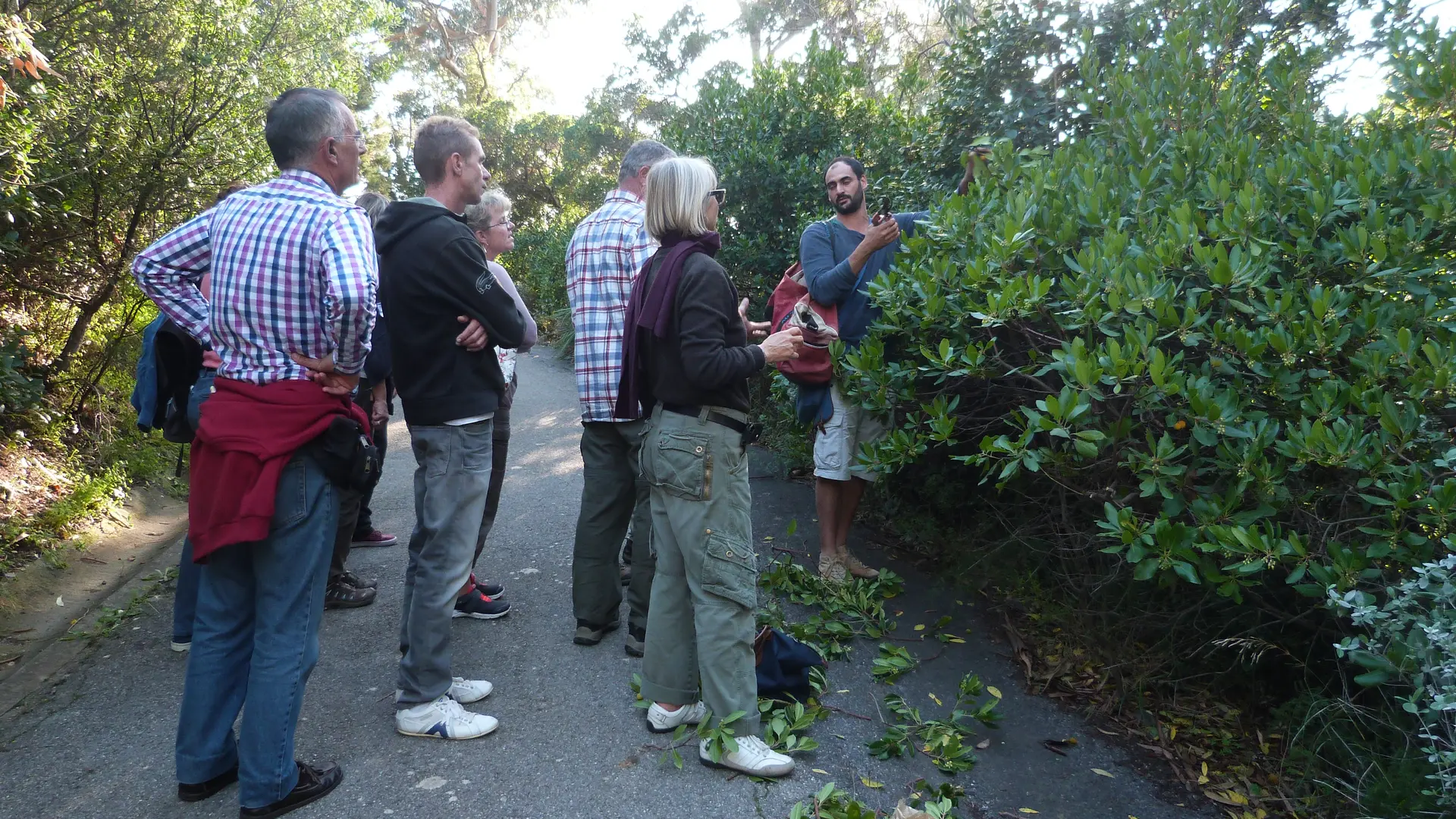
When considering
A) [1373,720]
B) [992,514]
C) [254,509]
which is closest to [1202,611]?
[1373,720]

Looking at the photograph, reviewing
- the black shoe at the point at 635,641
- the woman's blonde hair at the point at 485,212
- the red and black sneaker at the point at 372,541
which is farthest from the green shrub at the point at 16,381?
the black shoe at the point at 635,641

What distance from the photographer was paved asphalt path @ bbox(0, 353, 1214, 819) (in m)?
2.92

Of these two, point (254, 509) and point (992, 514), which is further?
point (992, 514)

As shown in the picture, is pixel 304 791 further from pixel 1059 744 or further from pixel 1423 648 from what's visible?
pixel 1423 648

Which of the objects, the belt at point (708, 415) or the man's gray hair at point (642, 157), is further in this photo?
the man's gray hair at point (642, 157)

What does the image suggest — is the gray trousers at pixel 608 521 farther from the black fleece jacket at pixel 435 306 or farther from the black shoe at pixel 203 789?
the black shoe at pixel 203 789

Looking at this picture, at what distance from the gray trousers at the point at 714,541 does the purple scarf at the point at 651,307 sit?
8.9 inches

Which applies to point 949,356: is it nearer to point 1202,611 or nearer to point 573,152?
point 1202,611

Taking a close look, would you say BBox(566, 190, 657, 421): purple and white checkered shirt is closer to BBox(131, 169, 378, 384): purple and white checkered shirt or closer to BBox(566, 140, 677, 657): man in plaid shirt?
BBox(566, 140, 677, 657): man in plaid shirt

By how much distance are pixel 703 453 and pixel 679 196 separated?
921 mm

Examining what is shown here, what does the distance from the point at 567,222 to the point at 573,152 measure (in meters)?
4.14

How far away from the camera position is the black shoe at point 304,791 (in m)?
2.74

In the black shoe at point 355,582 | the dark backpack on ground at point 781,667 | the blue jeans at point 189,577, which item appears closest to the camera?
the blue jeans at point 189,577

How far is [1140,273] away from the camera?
293 cm
